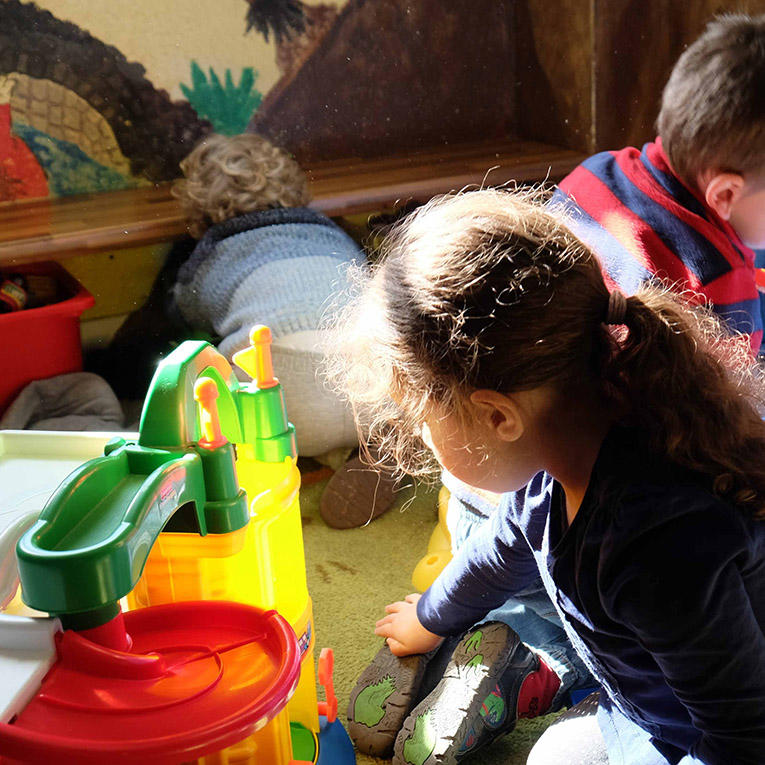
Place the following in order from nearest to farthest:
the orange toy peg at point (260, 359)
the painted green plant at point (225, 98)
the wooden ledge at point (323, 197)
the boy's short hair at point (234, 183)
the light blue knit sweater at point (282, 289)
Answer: the orange toy peg at point (260, 359), the light blue knit sweater at point (282, 289), the wooden ledge at point (323, 197), the boy's short hair at point (234, 183), the painted green plant at point (225, 98)

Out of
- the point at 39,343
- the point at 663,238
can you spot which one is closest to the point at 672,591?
the point at 663,238

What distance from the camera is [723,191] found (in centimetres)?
115

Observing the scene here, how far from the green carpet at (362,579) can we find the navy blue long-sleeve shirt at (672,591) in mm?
267

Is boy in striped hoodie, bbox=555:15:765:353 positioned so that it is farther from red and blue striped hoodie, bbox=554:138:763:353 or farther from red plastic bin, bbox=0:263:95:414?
red plastic bin, bbox=0:263:95:414

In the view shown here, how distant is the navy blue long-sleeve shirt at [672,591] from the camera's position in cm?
66

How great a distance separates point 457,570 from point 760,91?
26.4 inches

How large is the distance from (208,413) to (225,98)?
128 centimetres

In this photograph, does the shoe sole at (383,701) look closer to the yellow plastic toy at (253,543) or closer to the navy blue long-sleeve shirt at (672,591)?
the yellow plastic toy at (253,543)

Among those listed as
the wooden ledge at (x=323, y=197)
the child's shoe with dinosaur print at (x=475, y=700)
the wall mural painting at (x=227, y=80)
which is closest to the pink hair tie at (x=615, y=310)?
the child's shoe with dinosaur print at (x=475, y=700)

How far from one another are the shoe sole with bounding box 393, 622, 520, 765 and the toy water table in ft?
0.22

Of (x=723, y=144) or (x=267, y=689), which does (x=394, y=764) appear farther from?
(x=723, y=144)

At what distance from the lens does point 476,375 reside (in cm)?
69

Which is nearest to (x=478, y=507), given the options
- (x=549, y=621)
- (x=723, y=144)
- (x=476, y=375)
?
(x=549, y=621)

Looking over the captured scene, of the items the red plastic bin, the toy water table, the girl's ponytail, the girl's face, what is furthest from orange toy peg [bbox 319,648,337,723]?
the red plastic bin
